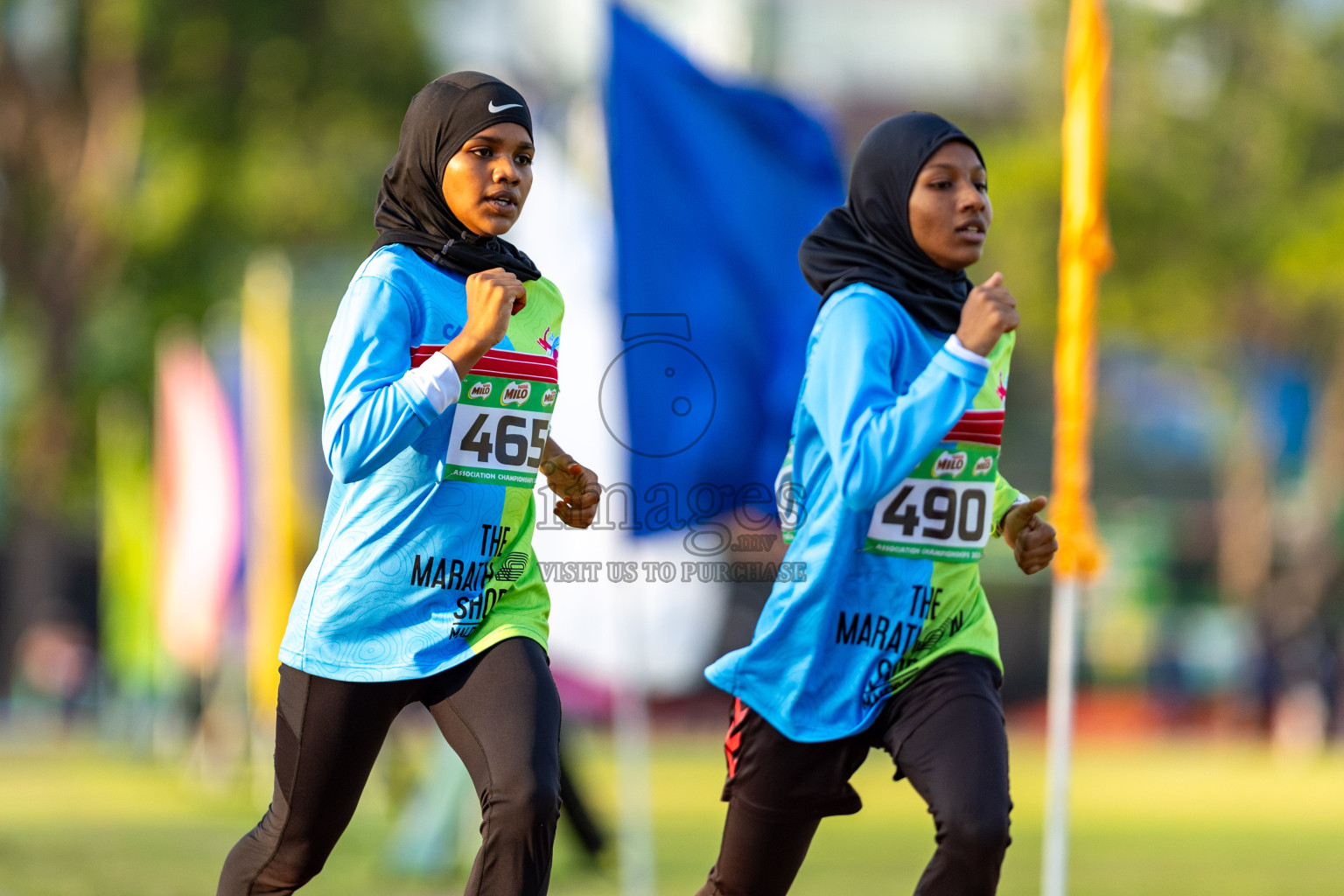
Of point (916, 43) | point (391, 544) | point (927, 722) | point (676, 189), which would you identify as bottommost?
point (927, 722)

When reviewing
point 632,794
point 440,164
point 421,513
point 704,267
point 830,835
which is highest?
point 704,267

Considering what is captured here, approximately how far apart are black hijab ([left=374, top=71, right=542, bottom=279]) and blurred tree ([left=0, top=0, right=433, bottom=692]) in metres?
26.6

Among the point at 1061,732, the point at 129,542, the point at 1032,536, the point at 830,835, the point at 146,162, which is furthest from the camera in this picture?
the point at 146,162

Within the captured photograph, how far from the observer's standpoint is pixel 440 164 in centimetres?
395

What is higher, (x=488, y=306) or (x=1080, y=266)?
(x=1080, y=266)

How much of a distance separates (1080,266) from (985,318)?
6.31 feet

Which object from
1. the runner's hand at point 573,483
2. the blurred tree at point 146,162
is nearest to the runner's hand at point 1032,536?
the runner's hand at point 573,483

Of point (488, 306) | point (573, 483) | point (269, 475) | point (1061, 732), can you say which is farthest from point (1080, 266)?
point (269, 475)

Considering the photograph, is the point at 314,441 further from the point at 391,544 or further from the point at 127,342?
the point at 391,544

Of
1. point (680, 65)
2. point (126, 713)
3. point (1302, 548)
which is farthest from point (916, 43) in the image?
point (680, 65)

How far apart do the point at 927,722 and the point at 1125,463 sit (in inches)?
1360

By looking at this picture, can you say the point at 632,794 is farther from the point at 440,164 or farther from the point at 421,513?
the point at 440,164

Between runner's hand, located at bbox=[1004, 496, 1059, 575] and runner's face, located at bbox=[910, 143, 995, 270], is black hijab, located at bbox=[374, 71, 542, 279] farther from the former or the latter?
runner's hand, located at bbox=[1004, 496, 1059, 575]

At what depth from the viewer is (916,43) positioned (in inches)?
1870
